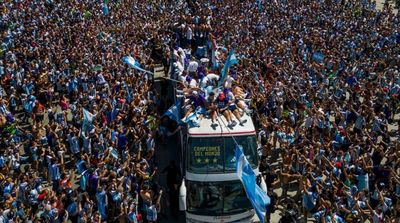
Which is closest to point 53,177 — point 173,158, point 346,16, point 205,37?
point 173,158

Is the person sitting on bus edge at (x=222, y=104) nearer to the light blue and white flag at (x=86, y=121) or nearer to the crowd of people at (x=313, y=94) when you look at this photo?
the crowd of people at (x=313, y=94)

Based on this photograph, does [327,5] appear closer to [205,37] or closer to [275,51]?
[275,51]

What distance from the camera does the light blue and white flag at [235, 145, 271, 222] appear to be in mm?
11242

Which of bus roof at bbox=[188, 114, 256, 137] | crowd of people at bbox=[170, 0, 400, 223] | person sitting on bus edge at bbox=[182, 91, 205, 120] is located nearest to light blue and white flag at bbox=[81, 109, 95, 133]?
crowd of people at bbox=[170, 0, 400, 223]

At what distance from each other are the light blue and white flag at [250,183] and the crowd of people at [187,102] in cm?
143

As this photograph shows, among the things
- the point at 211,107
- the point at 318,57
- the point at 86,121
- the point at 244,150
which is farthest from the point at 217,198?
the point at 318,57

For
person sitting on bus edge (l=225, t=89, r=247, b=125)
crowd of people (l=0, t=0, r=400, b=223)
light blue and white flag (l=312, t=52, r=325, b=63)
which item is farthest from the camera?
light blue and white flag (l=312, t=52, r=325, b=63)

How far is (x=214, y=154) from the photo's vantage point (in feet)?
40.3

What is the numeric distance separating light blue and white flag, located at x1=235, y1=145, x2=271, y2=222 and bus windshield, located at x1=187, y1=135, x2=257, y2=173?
764 mm

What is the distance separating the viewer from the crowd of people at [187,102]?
12945mm

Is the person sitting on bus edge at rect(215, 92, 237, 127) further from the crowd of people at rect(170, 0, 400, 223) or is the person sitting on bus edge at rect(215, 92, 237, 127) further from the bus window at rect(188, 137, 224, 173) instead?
the bus window at rect(188, 137, 224, 173)

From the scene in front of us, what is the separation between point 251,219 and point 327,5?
1032 inches

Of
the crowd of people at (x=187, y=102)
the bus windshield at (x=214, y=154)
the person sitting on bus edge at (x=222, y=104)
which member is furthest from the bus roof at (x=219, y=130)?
the person sitting on bus edge at (x=222, y=104)

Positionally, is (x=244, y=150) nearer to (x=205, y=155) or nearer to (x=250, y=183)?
(x=205, y=155)
